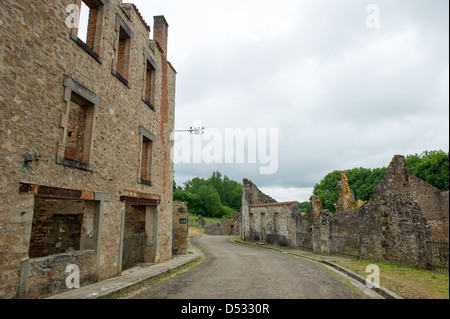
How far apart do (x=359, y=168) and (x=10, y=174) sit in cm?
5799

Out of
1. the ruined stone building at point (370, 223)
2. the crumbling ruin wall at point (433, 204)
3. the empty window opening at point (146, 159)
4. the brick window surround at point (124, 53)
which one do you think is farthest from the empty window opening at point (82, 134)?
the crumbling ruin wall at point (433, 204)

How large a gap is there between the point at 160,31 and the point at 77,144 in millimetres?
8683

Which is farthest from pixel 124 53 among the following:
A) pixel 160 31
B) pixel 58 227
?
pixel 58 227

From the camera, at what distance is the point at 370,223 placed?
44.9 feet

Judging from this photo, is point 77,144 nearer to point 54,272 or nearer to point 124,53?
point 54,272

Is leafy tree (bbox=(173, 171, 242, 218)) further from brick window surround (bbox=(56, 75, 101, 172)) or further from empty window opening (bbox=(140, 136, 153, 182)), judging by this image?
brick window surround (bbox=(56, 75, 101, 172))

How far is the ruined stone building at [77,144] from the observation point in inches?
233

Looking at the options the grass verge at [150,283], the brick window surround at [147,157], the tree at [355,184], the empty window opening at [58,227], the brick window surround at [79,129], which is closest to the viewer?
the grass verge at [150,283]

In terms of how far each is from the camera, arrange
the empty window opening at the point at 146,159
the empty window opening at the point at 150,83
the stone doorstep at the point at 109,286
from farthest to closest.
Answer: the empty window opening at the point at 150,83, the empty window opening at the point at 146,159, the stone doorstep at the point at 109,286

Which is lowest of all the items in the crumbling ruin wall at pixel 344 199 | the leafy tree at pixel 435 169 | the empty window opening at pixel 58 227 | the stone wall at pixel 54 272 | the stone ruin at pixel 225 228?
the stone ruin at pixel 225 228

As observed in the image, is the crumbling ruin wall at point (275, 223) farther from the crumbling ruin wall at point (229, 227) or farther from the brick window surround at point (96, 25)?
the brick window surround at point (96, 25)

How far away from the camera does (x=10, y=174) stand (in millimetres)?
5770

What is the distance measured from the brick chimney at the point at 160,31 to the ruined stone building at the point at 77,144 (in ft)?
2.87

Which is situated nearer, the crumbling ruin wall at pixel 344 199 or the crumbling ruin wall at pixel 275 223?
the crumbling ruin wall at pixel 275 223
